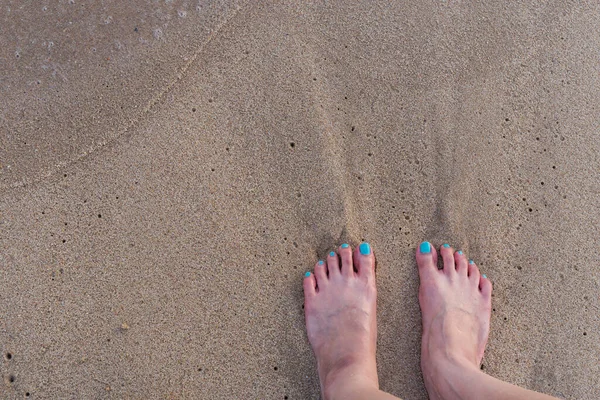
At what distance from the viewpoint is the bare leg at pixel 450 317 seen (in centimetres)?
172

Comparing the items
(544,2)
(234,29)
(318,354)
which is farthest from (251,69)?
(544,2)

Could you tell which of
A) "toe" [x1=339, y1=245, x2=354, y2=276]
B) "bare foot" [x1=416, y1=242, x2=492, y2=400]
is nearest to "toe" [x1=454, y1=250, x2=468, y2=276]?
"bare foot" [x1=416, y1=242, x2=492, y2=400]

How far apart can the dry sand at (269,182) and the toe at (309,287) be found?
4cm

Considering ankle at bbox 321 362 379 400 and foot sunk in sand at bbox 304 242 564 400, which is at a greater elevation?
foot sunk in sand at bbox 304 242 564 400

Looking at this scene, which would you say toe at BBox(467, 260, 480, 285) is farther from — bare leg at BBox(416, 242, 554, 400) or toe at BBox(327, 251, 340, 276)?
toe at BBox(327, 251, 340, 276)

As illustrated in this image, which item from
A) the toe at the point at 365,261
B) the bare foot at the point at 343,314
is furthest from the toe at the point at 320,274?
the toe at the point at 365,261

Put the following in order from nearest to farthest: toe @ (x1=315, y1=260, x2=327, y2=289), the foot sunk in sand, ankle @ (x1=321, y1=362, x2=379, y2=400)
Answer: ankle @ (x1=321, y1=362, x2=379, y2=400), the foot sunk in sand, toe @ (x1=315, y1=260, x2=327, y2=289)

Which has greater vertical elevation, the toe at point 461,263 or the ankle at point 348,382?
the toe at point 461,263

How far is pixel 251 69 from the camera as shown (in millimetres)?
1857

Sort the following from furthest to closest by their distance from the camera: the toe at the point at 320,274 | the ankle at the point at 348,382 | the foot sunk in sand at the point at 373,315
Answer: the toe at the point at 320,274, the foot sunk in sand at the point at 373,315, the ankle at the point at 348,382

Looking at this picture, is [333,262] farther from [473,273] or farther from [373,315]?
[473,273]

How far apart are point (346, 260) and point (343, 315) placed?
23 cm

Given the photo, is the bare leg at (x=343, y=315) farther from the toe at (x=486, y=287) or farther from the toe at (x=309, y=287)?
the toe at (x=486, y=287)

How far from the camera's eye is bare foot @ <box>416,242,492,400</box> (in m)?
1.76
